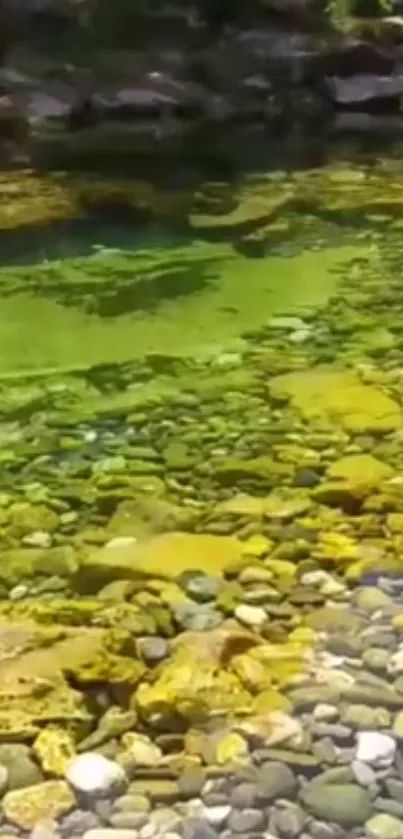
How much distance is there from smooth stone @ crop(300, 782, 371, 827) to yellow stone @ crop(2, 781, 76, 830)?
1.73 feet

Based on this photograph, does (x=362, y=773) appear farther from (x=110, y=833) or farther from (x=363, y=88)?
(x=363, y=88)

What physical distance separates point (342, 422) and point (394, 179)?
18.7 feet

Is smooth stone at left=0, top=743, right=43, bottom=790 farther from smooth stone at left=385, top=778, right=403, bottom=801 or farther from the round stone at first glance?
smooth stone at left=385, top=778, right=403, bottom=801

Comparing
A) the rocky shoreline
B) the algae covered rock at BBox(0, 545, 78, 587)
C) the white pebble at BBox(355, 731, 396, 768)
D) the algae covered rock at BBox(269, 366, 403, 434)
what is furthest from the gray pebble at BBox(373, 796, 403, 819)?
the rocky shoreline

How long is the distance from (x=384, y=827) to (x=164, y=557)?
4.79 feet

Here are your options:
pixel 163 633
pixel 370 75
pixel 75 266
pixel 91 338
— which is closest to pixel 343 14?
pixel 370 75

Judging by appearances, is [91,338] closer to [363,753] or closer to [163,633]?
[163,633]

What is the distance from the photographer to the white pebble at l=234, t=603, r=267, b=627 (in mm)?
3599

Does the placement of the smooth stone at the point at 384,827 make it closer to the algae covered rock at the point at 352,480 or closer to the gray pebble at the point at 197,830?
the gray pebble at the point at 197,830

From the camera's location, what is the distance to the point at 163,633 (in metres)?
3.53

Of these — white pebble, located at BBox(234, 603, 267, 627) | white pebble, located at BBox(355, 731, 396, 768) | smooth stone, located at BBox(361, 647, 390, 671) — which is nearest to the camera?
Answer: white pebble, located at BBox(355, 731, 396, 768)

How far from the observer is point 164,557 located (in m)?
3.99

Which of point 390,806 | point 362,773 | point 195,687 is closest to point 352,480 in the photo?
point 195,687

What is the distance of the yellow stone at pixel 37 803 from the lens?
9.03ft
